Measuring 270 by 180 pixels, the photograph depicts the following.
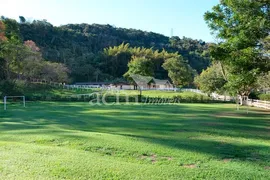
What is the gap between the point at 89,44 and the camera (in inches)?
3745

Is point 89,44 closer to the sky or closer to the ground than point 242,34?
closer to the sky

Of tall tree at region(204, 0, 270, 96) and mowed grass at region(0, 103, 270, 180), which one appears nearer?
mowed grass at region(0, 103, 270, 180)

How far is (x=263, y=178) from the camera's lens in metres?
5.45

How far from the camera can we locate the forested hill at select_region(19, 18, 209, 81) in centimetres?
6919

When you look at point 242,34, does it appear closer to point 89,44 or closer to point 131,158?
point 131,158

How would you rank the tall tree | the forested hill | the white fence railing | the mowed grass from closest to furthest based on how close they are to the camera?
1. the mowed grass
2. the tall tree
3. the white fence railing
4. the forested hill

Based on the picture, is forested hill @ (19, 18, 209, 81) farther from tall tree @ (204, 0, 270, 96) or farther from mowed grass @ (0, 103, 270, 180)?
mowed grass @ (0, 103, 270, 180)

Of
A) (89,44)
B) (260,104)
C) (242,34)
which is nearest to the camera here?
(242,34)

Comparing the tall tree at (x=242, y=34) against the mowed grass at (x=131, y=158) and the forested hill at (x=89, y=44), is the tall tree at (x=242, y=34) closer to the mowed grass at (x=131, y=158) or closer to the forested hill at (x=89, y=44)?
the mowed grass at (x=131, y=158)

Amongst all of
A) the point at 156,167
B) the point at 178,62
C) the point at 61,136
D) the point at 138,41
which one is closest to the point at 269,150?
the point at 156,167

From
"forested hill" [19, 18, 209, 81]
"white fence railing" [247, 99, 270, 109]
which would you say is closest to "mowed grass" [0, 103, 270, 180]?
"white fence railing" [247, 99, 270, 109]

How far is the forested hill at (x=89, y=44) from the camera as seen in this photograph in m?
69.2

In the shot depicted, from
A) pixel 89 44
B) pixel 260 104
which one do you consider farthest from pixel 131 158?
pixel 89 44

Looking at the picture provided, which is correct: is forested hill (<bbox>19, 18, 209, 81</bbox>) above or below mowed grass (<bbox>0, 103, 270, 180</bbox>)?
above
